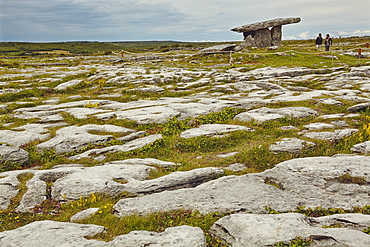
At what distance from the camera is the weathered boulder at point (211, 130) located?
15.3 metres

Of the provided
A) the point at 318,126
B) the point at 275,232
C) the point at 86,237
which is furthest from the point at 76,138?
the point at 318,126

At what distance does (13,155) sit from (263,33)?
55.5 m

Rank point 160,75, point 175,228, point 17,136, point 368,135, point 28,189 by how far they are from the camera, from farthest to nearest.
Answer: point 160,75 → point 17,136 → point 368,135 → point 28,189 → point 175,228

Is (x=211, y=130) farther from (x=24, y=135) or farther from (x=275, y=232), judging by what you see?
(x=24, y=135)

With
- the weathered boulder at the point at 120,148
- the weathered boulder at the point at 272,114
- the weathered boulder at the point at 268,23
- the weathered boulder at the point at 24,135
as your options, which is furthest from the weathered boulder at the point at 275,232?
the weathered boulder at the point at 268,23

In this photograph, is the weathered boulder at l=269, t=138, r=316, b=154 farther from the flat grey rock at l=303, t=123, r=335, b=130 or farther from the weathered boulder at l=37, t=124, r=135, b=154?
the weathered boulder at l=37, t=124, r=135, b=154

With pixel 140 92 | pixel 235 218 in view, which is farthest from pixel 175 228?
pixel 140 92

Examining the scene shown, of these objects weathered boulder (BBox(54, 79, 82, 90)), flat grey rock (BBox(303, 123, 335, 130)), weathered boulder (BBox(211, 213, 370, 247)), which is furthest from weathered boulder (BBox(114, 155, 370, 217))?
weathered boulder (BBox(54, 79, 82, 90))

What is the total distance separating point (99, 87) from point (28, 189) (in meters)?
22.9

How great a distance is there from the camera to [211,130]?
1571cm

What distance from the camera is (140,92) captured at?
28.0 metres

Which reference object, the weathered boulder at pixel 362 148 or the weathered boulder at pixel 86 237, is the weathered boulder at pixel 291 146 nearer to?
the weathered boulder at pixel 362 148

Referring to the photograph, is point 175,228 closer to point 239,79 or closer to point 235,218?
point 235,218

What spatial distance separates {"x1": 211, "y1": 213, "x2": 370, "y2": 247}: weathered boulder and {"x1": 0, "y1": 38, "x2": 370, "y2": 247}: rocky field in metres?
0.03
